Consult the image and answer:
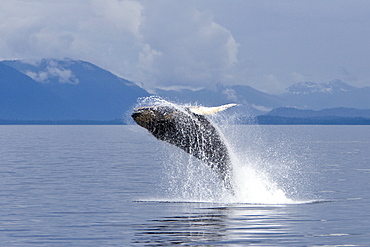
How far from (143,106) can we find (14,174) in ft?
60.2

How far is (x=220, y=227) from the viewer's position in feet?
56.3

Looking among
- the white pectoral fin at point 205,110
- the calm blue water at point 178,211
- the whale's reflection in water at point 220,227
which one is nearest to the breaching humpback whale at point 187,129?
the white pectoral fin at point 205,110

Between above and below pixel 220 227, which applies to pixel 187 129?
above

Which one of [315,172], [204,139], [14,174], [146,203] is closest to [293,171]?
[315,172]

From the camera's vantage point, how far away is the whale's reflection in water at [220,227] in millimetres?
15430

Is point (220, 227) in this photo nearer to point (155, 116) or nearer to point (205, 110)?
point (205, 110)

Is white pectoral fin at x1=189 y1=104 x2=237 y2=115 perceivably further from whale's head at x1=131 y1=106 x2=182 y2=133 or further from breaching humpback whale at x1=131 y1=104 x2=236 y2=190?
whale's head at x1=131 y1=106 x2=182 y2=133

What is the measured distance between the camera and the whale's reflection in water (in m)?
15.4

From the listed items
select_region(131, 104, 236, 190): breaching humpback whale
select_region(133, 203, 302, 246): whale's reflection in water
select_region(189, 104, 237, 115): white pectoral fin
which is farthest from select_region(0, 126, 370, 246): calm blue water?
select_region(189, 104, 237, 115): white pectoral fin

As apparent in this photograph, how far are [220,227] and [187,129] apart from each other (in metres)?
3.15

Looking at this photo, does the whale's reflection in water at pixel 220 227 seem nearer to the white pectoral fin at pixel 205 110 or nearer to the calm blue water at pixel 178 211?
the calm blue water at pixel 178 211

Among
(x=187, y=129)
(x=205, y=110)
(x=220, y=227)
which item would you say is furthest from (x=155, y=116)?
(x=220, y=227)

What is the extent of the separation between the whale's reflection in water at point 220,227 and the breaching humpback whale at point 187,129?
163cm

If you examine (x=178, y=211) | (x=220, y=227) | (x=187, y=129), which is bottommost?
(x=220, y=227)
